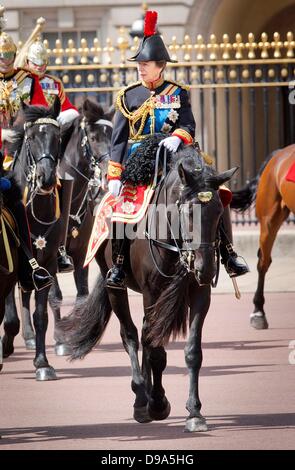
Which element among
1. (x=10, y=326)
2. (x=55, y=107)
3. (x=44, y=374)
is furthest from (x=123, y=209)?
(x=10, y=326)

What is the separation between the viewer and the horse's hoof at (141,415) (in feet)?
27.1

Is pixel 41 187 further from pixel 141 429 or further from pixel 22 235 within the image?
pixel 141 429

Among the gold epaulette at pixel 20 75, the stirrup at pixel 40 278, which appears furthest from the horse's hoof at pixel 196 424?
the gold epaulette at pixel 20 75

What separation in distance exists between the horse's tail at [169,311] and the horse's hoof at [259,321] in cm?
431

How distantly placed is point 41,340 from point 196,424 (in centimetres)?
250

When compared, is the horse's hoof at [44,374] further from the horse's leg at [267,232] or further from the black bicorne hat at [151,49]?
the horse's leg at [267,232]

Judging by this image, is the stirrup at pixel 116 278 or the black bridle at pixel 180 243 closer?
the black bridle at pixel 180 243

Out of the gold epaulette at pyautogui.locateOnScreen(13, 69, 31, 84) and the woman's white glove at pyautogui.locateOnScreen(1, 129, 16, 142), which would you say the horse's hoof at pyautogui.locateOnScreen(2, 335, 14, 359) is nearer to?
the woman's white glove at pyautogui.locateOnScreen(1, 129, 16, 142)

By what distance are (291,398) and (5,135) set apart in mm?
2857

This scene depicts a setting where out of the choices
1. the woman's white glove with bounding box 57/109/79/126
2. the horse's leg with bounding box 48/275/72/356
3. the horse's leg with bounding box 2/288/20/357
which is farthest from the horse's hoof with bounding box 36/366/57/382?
the woman's white glove with bounding box 57/109/79/126

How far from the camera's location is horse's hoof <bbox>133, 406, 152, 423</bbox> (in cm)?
825

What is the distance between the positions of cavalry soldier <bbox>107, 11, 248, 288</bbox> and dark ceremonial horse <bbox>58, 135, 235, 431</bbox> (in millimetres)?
180

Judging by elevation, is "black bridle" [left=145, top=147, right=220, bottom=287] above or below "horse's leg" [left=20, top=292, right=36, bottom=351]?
above

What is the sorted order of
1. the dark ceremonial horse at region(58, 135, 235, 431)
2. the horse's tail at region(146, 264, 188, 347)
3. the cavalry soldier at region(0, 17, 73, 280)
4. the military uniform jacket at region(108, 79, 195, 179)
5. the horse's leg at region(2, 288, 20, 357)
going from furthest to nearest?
the horse's leg at region(2, 288, 20, 357) → the cavalry soldier at region(0, 17, 73, 280) → the military uniform jacket at region(108, 79, 195, 179) → the horse's tail at region(146, 264, 188, 347) → the dark ceremonial horse at region(58, 135, 235, 431)
